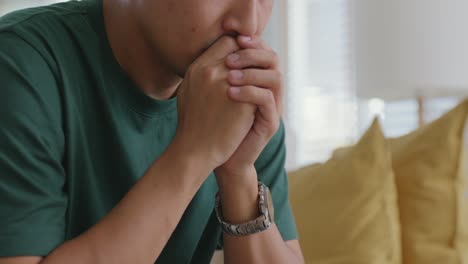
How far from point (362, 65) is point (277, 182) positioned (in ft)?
2.82

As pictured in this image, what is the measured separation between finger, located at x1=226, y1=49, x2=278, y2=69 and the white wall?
100 centimetres

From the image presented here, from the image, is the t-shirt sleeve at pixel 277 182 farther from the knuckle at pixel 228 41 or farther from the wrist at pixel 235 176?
the knuckle at pixel 228 41

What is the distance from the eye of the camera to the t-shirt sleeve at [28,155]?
0.91m

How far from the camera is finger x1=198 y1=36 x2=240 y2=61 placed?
102cm

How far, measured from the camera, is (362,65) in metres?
2.09

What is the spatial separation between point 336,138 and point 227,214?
5.63 feet

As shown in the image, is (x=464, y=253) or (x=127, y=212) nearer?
(x=127, y=212)

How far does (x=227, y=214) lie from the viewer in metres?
1.19

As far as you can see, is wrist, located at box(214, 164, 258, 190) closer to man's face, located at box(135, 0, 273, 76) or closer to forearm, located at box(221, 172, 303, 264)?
forearm, located at box(221, 172, 303, 264)

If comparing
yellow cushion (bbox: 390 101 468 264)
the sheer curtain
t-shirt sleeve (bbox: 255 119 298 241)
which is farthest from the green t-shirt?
the sheer curtain

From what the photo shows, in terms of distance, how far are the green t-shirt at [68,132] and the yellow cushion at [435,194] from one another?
49cm

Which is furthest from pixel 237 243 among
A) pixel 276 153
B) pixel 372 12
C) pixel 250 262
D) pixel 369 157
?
pixel 372 12

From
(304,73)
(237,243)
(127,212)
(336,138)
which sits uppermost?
(127,212)

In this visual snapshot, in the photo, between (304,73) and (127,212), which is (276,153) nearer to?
(127,212)
